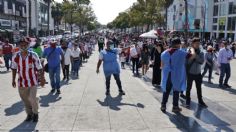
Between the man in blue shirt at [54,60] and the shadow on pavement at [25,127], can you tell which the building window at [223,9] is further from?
the shadow on pavement at [25,127]

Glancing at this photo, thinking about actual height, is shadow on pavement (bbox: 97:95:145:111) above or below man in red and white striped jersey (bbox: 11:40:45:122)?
below

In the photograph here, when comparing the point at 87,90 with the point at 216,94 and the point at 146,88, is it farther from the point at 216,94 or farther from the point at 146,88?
the point at 216,94

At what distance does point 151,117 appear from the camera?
24.6ft

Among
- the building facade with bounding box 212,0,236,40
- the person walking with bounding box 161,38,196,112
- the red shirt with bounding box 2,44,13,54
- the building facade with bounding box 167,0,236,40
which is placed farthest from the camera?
the building facade with bounding box 167,0,236,40

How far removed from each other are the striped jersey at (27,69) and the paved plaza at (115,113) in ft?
2.79

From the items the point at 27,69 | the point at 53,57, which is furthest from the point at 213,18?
the point at 27,69

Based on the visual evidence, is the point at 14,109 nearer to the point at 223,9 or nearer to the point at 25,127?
the point at 25,127

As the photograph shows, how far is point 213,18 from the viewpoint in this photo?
2509 inches

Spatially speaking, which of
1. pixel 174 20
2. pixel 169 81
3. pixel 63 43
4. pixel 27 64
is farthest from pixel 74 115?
pixel 174 20

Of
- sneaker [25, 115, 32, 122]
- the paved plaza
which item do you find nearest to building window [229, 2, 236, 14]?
the paved plaza

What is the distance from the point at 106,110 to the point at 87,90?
3.06 meters

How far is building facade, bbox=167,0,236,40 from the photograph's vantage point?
55.2m


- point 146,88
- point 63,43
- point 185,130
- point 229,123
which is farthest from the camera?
point 63,43

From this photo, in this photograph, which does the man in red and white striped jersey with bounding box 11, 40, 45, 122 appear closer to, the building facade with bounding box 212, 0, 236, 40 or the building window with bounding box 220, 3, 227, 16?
the building facade with bounding box 212, 0, 236, 40
